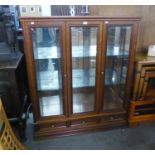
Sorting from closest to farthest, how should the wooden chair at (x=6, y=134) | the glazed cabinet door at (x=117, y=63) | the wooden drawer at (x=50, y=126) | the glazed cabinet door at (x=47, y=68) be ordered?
the wooden chair at (x=6, y=134) < the glazed cabinet door at (x=47, y=68) < the glazed cabinet door at (x=117, y=63) < the wooden drawer at (x=50, y=126)

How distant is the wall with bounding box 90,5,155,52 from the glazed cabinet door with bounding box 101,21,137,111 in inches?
13.0

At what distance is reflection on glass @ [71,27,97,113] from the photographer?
190 cm

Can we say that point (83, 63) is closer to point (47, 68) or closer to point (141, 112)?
point (47, 68)

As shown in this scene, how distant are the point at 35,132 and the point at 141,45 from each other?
1.82 m

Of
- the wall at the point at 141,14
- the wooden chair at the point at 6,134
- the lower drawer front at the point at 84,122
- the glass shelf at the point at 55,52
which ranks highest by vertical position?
the wall at the point at 141,14

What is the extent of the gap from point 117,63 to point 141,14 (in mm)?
719

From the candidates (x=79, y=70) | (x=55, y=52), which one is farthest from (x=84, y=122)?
(x=55, y=52)

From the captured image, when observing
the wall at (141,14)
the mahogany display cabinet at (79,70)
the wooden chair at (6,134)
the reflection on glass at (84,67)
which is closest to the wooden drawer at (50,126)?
the mahogany display cabinet at (79,70)

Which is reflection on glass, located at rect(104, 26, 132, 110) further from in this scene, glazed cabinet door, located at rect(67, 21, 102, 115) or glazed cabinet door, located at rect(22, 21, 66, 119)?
glazed cabinet door, located at rect(22, 21, 66, 119)

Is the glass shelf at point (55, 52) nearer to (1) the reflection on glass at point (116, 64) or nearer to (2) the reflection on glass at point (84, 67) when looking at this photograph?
(2) the reflection on glass at point (84, 67)

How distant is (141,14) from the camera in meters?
2.21

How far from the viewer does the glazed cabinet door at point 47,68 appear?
5.57ft

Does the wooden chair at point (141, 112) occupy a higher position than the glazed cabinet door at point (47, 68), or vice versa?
the glazed cabinet door at point (47, 68)

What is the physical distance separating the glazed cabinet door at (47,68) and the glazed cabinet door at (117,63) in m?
0.50
